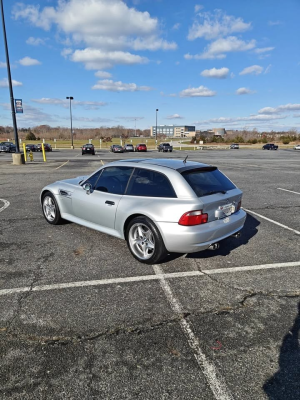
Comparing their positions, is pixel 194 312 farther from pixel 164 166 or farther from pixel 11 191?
pixel 11 191

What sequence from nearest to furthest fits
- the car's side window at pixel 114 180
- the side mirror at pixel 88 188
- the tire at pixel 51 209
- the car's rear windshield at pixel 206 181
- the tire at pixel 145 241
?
the tire at pixel 145 241
the car's rear windshield at pixel 206 181
the car's side window at pixel 114 180
the side mirror at pixel 88 188
the tire at pixel 51 209

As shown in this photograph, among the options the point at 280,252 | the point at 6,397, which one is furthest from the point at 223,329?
the point at 280,252

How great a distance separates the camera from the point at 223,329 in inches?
103

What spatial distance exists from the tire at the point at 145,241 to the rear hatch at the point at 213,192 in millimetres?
739

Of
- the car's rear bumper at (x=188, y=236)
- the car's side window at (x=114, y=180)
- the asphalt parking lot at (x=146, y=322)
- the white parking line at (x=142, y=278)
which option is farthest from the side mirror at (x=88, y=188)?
the white parking line at (x=142, y=278)

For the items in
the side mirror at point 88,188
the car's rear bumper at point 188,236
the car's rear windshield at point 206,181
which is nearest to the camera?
the car's rear bumper at point 188,236

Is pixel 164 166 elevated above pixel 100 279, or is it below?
above

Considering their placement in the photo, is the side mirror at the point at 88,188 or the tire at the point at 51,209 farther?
the tire at the point at 51,209

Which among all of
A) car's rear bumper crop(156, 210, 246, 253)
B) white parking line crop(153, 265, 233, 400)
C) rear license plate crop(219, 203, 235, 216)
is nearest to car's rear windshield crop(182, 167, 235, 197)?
rear license plate crop(219, 203, 235, 216)

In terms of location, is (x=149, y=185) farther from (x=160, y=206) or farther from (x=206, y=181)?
(x=206, y=181)

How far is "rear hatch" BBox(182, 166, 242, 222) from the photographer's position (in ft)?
12.2

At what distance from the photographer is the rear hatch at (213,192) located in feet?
12.2

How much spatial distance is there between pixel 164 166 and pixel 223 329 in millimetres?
2381

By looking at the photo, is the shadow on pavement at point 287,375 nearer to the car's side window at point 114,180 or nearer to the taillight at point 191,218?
the taillight at point 191,218
